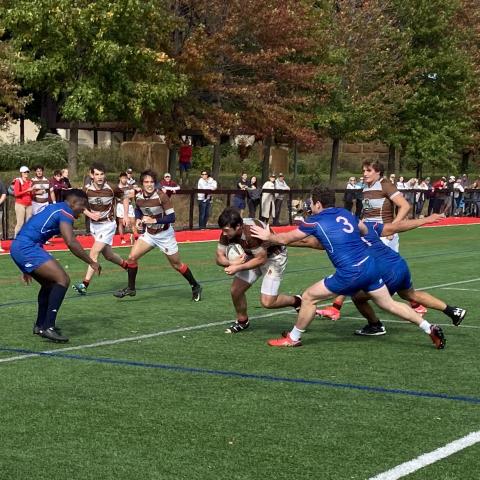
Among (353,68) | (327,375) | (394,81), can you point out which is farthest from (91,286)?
(394,81)

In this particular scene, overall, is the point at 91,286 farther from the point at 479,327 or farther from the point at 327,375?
the point at 327,375

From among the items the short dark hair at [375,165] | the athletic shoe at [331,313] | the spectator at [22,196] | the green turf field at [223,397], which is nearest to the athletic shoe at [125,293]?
the green turf field at [223,397]

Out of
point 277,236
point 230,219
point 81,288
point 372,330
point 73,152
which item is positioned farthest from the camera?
point 73,152

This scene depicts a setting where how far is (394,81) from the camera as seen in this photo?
144 feet

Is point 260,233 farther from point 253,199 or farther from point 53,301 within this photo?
point 253,199

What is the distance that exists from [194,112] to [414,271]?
58.1 ft

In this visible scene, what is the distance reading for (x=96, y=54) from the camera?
3033 centimetres

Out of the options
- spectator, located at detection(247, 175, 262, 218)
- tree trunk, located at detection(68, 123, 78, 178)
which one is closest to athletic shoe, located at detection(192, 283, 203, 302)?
spectator, located at detection(247, 175, 262, 218)

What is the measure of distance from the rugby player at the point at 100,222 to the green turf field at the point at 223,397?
1350 mm

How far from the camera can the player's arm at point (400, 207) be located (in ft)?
39.9

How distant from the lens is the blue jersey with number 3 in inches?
398

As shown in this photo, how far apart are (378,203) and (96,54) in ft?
60.5

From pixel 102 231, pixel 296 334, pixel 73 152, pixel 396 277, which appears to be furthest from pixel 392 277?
pixel 73 152

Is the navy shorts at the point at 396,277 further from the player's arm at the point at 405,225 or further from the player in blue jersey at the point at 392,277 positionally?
the player's arm at the point at 405,225
